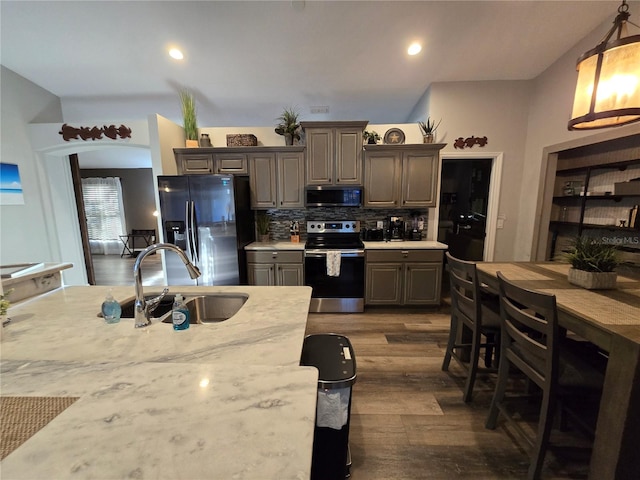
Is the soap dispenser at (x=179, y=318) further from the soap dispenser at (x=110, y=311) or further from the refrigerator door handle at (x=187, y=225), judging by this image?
the refrigerator door handle at (x=187, y=225)

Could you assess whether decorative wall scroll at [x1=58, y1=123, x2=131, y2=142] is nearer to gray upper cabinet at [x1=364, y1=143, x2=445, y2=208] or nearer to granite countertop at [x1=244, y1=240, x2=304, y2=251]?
granite countertop at [x1=244, y1=240, x2=304, y2=251]

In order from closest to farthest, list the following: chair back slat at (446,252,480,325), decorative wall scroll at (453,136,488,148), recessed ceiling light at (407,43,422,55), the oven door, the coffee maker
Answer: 1. chair back slat at (446,252,480,325)
2. recessed ceiling light at (407,43,422,55)
3. the oven door
4. decorative wall scroll at (453,136,488,148)
5. the coffee maker

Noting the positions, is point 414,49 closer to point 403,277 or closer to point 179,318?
point 403,277

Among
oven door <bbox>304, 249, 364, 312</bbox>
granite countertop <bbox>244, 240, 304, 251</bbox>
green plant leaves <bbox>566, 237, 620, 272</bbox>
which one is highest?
green plant leaves <bbox>566, 237, 620, 272</bbox>

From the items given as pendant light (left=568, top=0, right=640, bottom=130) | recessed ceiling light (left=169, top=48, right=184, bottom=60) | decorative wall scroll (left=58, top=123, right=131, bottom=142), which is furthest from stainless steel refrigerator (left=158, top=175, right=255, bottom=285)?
pendant light (left=568, top=0, right=640, bottom=130)

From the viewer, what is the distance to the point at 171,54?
2.73 meters

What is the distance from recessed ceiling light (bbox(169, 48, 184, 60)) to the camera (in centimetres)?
269

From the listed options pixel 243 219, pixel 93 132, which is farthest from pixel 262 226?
pixel 93 132

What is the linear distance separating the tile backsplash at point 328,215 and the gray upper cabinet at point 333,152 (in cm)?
49

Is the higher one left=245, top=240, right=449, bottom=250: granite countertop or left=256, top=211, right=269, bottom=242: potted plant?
left=256, top=211, right=269, bottom=242: potted plant

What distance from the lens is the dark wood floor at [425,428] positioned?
1376 mm

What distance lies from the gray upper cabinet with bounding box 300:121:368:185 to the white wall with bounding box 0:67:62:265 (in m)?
3.48

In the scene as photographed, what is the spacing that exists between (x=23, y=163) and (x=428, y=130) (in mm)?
5141

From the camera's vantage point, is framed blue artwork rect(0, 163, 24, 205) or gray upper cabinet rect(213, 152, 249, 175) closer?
framed blue artwork rect(0, 163, 24, 205)
